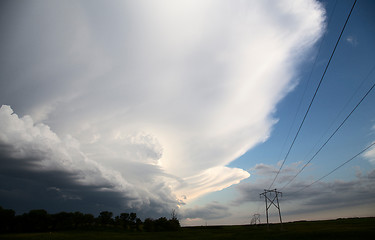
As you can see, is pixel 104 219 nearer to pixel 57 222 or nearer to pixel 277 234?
pixel 57 222

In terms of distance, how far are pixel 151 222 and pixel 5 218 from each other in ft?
325

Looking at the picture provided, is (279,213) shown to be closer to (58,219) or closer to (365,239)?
(365,239)

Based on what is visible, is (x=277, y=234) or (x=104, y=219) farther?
(x=104, y=219)

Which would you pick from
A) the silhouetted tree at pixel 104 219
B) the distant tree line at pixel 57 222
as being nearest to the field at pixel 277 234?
the distant tree line at pixel 57 222

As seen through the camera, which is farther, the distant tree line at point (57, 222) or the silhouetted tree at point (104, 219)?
the silhouetted tree at point (104, 219)

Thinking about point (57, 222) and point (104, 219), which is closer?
point (57, 222)

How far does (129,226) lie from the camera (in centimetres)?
19475

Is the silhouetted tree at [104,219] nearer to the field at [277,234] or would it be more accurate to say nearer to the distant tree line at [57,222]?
the distant tree line at [57,222]

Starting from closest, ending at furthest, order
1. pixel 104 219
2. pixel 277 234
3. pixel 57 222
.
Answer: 1. pixel 277 234
2. pixel 57 222
3. pixel 104 219

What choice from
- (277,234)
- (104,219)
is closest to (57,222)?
(104,219)

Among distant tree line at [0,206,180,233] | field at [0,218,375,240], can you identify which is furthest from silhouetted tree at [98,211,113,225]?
field at [0,218,375,240]

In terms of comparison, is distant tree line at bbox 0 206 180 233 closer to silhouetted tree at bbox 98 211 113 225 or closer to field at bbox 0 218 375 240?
silhouetted tree at bbox 98 211 113 225

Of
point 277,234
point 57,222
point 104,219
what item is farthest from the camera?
point 104,219

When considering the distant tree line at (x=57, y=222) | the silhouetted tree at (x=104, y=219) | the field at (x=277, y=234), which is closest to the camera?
the field at (x=277, y=234)
